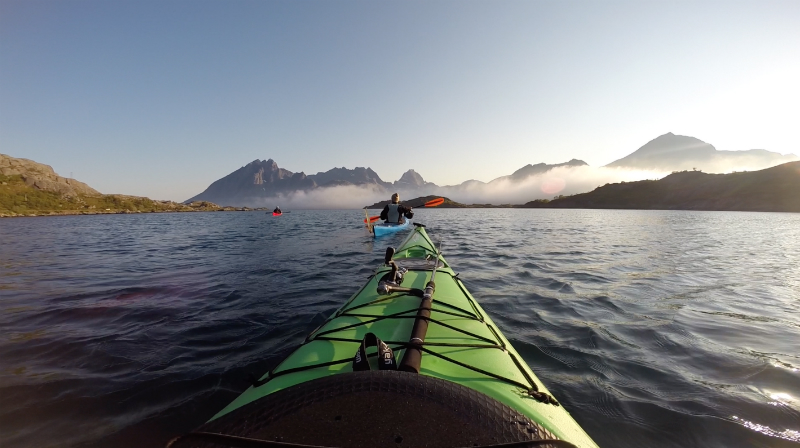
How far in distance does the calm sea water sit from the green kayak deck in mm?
1471

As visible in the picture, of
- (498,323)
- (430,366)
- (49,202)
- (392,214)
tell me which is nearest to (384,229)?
(392,214)

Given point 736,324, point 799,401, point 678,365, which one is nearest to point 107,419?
point 678,365

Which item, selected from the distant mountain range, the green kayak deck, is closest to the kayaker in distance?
the green kayak deck

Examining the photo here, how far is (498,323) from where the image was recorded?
6.47m

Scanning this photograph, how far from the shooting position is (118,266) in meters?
12.5

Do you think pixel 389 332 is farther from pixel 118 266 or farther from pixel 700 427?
pixel 118 266

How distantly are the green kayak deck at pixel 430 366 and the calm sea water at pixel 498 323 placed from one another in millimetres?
1471

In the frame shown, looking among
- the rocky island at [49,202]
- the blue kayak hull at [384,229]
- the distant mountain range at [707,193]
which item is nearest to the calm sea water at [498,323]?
the blue kayak hull at [384,229]

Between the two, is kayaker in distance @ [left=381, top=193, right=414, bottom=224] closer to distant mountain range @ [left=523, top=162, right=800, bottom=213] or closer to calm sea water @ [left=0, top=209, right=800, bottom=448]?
calm sea water @ [left=0, top=209, right=800, bottom=448]

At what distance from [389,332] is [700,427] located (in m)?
3.74

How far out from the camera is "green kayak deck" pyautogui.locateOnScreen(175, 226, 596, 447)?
1.80 metres

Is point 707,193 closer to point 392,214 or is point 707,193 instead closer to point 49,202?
point 392,214

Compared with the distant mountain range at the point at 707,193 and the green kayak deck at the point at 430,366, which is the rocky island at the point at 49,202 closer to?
the green kayak deck at the point at 430,366

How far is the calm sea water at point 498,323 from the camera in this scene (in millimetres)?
3510
